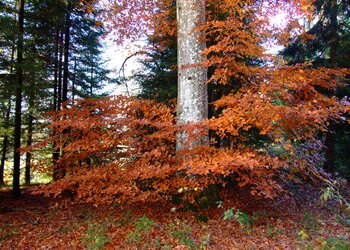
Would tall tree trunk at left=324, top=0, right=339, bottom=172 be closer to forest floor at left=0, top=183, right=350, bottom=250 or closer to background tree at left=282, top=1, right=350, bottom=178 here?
background tree at left=282, top=1, right=350, bottom=178

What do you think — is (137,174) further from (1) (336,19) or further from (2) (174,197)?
(1) (336,19)

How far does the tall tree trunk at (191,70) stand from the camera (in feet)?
18.2

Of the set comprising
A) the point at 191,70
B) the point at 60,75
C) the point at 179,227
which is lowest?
the point at 179,227

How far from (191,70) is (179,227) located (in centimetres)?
354

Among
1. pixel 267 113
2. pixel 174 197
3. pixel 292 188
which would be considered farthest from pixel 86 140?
pixel 292 188

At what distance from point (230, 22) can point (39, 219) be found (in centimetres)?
689

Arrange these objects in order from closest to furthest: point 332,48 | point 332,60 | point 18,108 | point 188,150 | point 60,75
→ 1. point 188,150
2. point 18,108
3. point 332,60
4. point 332,48
5. point 60,75

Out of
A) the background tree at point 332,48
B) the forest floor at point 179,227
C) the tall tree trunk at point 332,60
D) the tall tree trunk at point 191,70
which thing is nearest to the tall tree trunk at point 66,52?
the forest floor at point 179,227

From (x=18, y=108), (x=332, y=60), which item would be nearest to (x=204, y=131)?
(x=18, y=108)

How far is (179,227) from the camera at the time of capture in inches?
195

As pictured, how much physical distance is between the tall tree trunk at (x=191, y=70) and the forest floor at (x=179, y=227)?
1.74m

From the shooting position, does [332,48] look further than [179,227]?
Yes

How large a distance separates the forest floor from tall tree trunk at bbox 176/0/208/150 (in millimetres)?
1742

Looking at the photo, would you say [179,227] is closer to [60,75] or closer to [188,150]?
[188,150]
